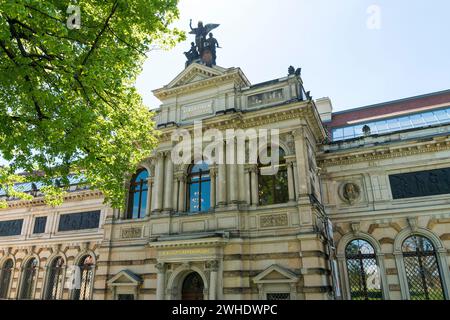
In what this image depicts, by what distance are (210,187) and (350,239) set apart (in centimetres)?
892

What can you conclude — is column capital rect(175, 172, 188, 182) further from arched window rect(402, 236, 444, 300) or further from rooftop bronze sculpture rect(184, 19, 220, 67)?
arched window rect(402, 236, 444, 300)

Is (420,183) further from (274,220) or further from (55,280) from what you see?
(55,280)

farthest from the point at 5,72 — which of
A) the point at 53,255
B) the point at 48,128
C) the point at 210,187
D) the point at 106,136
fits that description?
the point at 53,255

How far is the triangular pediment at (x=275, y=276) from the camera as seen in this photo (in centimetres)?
1553

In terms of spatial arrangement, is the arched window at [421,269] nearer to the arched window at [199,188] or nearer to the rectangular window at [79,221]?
the arched window at [199,188]

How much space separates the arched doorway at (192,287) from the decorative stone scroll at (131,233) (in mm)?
4288

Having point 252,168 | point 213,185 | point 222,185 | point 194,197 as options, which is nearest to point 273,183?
point 252,168

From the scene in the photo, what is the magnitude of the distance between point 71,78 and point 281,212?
37.9 ft

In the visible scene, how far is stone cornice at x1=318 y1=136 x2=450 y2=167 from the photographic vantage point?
1948 centimetres

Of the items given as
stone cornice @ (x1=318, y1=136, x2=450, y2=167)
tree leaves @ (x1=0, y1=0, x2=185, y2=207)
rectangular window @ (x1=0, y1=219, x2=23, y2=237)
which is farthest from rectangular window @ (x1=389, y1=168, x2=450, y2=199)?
rectangular window @ (x1=0, y1=219, x2=23, y2=237)

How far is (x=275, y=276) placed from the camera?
15.9 meters

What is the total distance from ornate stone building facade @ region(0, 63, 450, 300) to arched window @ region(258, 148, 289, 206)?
0.06 m

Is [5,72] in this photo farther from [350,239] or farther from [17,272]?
[17,272]

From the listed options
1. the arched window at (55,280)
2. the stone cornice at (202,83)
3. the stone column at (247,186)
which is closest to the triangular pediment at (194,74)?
the stone cornice at (202,83)
